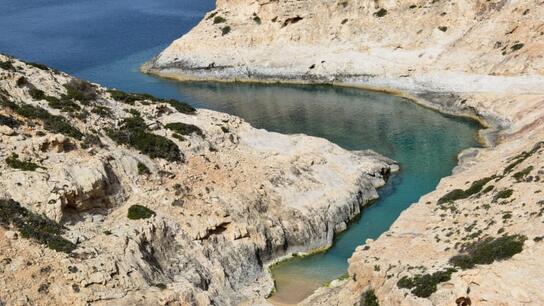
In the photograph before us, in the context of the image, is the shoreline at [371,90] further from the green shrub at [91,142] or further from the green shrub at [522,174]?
the green shrub at [91,142]

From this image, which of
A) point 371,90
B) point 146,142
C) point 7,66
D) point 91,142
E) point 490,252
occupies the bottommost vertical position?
point 490,252

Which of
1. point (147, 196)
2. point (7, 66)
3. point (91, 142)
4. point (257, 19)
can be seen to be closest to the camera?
point (147, 196)

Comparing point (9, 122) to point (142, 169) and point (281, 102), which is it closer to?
point (142, 169)

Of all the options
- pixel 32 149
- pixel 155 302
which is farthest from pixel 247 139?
pixel 155 302

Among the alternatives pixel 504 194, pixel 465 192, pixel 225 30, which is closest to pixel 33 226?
pixel 504 194

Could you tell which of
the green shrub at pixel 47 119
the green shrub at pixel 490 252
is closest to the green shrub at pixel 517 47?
the green shrub at pixel 490 252

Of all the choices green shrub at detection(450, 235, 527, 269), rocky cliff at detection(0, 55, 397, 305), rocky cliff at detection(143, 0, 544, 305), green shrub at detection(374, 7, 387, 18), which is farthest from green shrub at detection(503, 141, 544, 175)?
green shrub at detection(374, 7, 387, 18)
